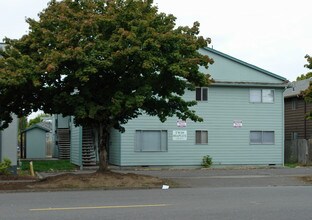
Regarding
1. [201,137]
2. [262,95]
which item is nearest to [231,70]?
[262,95]

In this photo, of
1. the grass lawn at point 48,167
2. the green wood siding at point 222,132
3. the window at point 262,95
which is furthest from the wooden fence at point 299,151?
the grass lawn at point 48,167

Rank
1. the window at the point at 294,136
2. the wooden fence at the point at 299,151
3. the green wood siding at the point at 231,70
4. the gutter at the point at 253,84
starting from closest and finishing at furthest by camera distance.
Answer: the gutter at the point at 253,84 → the green wood siding at the point at 231,70 → the wooden fence at the point at 299,151 → the window at the point at 294,136

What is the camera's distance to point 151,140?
28.7 meters

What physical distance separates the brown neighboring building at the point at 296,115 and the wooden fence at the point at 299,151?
124 inches

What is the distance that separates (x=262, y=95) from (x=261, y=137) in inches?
97.9

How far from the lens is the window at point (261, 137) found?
30.3 meters

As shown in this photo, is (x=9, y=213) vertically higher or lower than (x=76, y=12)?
lower

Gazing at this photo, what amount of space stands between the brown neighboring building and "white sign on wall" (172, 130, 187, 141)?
41.8ft

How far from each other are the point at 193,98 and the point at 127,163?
533cm

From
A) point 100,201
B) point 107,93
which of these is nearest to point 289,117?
point 107,93

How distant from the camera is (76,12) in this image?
17359mm

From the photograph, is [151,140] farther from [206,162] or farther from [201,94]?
[201,94]

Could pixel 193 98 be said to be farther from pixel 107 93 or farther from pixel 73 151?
pixel 107 93

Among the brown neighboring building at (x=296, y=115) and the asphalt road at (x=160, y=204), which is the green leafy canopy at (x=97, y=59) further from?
the brown neighboring building at (x=296, y=115)
